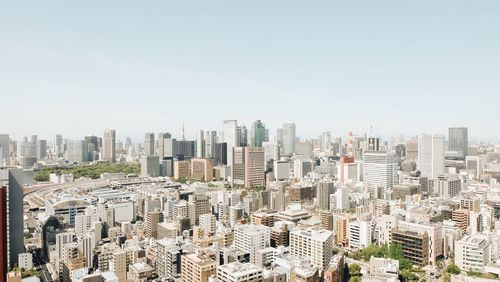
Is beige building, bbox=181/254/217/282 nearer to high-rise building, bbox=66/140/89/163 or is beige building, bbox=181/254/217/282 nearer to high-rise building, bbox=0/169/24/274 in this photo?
high-rise building, bbox=0/169/24/274

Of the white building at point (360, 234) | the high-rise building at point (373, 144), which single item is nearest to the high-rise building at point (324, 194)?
the white building at point (360, 234)

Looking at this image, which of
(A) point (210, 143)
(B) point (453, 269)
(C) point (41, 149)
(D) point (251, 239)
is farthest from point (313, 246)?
(C) point (41, 149)

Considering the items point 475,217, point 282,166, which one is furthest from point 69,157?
point 475,217

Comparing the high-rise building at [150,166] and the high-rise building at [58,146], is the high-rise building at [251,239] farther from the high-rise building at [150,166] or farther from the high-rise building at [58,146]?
the high-rise building at [58,146]

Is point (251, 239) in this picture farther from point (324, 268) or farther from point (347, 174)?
point (347, 174)

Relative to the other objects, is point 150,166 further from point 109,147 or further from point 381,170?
point 381,170

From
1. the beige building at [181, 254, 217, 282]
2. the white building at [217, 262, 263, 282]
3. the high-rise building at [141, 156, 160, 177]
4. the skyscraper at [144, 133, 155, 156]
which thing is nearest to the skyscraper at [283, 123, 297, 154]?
the skyscraper at [144, 133, 155, 156]
